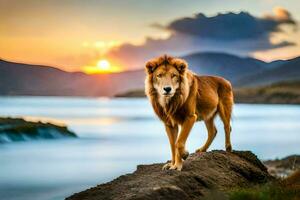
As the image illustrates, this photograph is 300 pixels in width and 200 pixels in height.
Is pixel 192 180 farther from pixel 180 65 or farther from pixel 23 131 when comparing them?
pixel 23 131

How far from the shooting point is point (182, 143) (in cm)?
1295

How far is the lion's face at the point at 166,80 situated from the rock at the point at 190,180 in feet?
5.85

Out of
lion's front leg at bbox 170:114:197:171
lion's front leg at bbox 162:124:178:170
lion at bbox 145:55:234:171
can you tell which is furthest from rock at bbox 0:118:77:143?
lion's front leg at bbox 170:114:197:171

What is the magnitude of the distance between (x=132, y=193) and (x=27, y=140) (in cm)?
4216

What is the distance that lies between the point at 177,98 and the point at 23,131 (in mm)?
42177

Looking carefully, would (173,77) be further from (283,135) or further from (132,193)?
(283,135)

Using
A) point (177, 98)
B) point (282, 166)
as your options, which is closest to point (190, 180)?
point (177, 98)

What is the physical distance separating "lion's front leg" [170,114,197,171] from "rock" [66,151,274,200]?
9.0 inches

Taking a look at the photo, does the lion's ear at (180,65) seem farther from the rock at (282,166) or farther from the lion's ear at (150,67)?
the rock at (282,166)

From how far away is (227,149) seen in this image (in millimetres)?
16906

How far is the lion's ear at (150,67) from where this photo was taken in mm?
12570

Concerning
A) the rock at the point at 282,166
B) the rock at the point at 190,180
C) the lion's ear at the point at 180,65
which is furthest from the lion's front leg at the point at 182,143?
the rock at the point at 282,166

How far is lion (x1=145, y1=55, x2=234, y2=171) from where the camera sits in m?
12.4

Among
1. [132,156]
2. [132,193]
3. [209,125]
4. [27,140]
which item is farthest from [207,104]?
[132,156]
